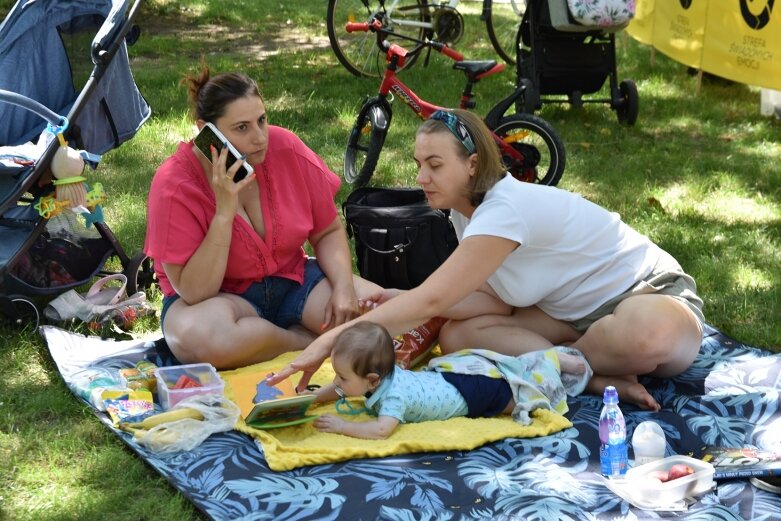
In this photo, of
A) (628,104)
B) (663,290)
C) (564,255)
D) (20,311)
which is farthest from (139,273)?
(628,104)

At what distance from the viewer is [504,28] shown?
9.70m

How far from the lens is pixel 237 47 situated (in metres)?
10.0

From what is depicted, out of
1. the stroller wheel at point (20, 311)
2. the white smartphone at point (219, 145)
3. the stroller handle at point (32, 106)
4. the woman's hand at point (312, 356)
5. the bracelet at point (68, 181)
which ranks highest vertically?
the stroller handle at point (32, 106)

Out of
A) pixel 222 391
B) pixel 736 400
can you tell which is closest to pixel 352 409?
pixel 222 391

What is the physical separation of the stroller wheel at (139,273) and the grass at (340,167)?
28 cm

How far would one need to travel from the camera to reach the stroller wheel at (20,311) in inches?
159

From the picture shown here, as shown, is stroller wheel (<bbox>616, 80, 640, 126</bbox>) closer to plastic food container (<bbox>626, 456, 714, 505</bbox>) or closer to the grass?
the grass

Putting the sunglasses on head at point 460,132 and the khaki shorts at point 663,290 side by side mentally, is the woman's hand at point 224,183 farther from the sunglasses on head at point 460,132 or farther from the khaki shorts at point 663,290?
the khaki shorts at point 663,290

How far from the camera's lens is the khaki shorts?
3.58 m

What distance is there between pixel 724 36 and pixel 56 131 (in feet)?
18.4

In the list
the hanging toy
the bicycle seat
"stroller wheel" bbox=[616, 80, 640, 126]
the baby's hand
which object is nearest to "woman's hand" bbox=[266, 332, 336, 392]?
the baby's hand

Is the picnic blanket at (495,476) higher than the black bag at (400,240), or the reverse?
the black bag at (400,240)

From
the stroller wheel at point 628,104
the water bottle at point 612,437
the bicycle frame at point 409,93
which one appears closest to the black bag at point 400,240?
the water bottle at point 612,437

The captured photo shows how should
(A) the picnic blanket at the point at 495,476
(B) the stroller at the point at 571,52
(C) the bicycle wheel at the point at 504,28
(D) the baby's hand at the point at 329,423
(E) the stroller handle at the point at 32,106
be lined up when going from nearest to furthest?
1. (A) the picnic blanket at the point at 495,476
2. (D) the baby's hand at the point at 329,423
3. (E) the stroller handle at the point at 32,106
4. (B) the stroller at the point at 571,52
5. (C) the bicycle wheel at the point at 504,28
